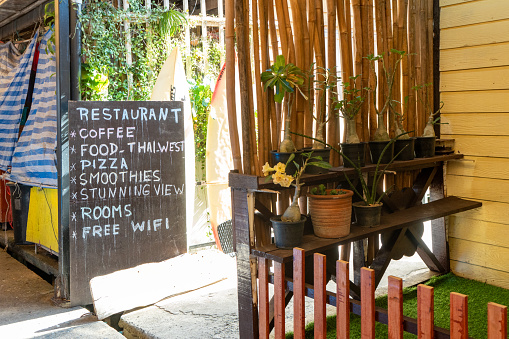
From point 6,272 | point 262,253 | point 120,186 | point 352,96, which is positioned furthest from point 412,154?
point 6,272

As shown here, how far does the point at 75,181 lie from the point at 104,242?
0.57m

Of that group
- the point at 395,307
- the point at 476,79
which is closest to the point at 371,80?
the point at 476,79

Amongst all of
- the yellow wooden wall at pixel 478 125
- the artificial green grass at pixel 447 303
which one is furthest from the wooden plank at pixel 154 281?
the yellow wooden wall at pixel 478 125

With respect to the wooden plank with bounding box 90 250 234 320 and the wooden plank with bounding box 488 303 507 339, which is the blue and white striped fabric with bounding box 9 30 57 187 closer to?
the wooden plank with bounding box 90 250 234 320

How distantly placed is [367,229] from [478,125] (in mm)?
1524

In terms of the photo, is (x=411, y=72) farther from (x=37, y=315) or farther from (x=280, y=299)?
(x=37, y=315)

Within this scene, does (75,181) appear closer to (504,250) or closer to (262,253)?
(262,253)

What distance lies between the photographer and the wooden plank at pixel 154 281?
12.5 ft

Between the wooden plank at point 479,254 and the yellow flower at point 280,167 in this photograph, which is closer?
the yellow flower at point 280,167

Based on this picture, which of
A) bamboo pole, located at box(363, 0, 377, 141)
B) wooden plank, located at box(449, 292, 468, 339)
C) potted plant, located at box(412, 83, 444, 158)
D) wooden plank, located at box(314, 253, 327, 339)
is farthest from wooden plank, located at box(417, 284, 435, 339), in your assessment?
potted plant, located at box(412, 83, 444, 158)

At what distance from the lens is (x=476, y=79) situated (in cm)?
389

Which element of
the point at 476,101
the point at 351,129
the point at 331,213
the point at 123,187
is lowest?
the point at 331,213

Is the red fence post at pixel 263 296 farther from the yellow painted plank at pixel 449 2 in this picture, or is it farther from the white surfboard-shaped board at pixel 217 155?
the yellow painted plank at pixel 449 2

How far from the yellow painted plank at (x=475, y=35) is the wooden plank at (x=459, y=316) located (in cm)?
251
